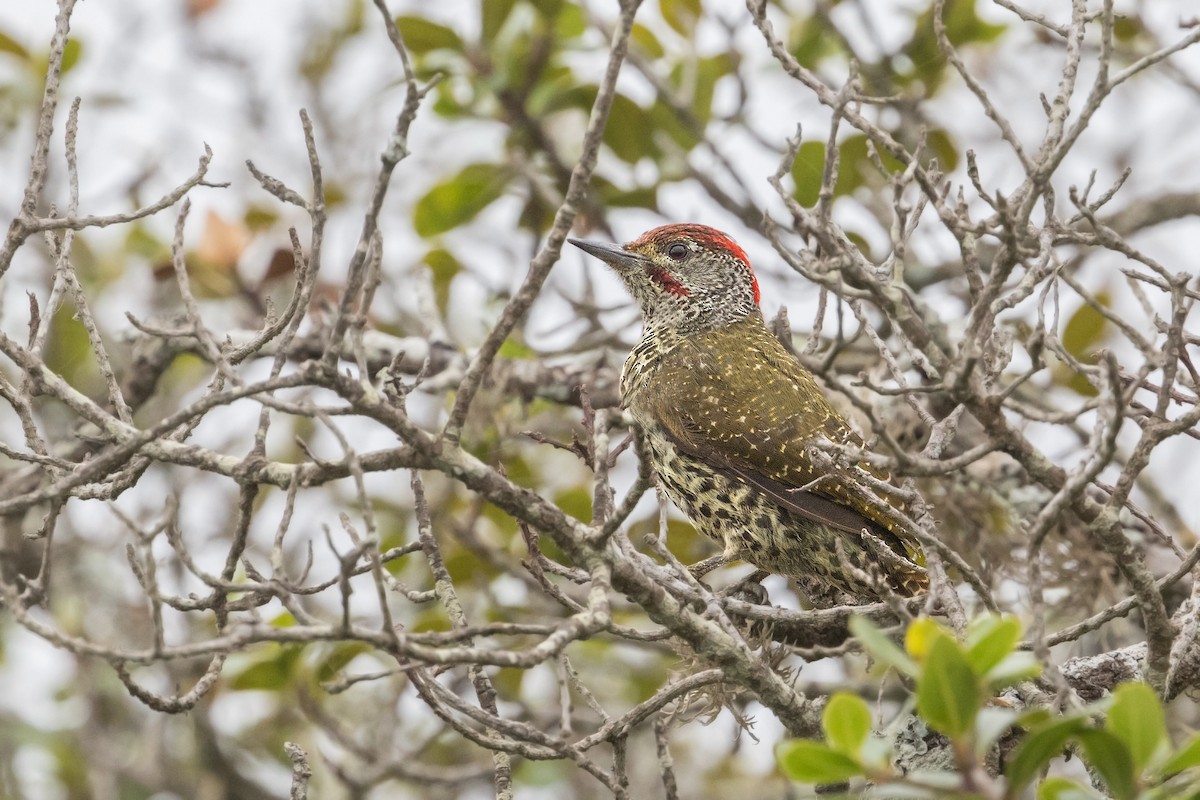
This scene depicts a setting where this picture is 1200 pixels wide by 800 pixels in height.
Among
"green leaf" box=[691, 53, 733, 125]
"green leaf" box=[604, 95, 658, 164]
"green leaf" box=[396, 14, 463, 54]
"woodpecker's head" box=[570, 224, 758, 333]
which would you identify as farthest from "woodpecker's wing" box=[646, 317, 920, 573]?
"green leaf" box=[396, 14, 463, 54]

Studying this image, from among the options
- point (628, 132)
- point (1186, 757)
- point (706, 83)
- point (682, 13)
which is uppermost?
point (682, 13)

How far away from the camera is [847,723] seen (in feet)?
5.61

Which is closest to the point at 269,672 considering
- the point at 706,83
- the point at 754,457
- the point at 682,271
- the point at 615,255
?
the point at 754,457

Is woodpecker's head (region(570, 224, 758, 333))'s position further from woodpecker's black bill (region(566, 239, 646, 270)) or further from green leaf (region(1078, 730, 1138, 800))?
green leaf (region(1078, 730, 1138, 800))

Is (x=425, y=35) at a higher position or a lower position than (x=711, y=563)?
higher

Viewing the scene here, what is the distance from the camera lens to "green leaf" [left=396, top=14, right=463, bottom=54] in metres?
5.32

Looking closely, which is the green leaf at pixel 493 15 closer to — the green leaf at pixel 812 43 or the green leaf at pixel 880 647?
the green leaf at pixel 812 43

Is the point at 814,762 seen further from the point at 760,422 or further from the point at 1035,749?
the point at 760,422

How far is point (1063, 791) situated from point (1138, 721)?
0.58 ft

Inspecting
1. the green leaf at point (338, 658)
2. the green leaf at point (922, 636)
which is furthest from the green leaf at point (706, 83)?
the green leaf at point (922, 636)

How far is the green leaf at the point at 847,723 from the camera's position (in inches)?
67.0

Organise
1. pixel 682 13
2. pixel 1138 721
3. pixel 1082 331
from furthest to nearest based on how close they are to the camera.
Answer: pixel 682 13
pixel 1082 331
pixel 1138 721

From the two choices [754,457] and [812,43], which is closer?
[754,457]

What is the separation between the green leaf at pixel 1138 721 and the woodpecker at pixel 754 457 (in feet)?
6.39
